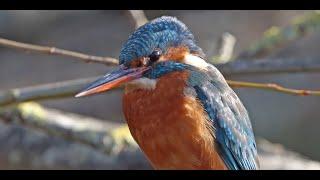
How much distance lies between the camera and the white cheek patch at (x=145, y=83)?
2890mm

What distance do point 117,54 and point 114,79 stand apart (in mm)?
5560

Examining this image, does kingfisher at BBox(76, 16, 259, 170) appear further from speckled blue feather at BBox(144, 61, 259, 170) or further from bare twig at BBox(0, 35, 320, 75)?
bare twig at BBox(0, 35, 320, 75)

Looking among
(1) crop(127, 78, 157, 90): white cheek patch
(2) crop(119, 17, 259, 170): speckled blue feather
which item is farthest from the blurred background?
(1) crop(127, 78, 157, 90): white cheek patch

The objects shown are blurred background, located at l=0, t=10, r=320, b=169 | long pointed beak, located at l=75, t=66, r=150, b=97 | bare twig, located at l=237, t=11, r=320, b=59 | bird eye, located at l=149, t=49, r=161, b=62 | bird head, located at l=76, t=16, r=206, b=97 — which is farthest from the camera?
blurred background, located at l=0, t=10, r=320, b=169

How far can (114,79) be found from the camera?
8.80 ft

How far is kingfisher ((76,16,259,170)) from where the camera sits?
111 inches

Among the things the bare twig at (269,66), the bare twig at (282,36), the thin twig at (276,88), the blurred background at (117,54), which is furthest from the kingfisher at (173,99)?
the blurred background at (117,54)

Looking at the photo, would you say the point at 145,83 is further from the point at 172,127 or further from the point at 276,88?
the point at 276,88

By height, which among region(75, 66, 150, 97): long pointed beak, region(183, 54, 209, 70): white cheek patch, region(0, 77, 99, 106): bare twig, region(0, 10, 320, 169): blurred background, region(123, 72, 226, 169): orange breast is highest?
region(183, 54, 209, 70): white cheek patch

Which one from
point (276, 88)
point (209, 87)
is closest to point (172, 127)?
point (209, 87)

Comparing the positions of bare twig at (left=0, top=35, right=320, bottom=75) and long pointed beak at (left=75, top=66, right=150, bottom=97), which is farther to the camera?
bare twig at (left=0, top=35, right=320, bottom=75)

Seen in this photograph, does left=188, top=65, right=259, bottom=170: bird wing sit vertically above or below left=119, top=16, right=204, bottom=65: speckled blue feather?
below

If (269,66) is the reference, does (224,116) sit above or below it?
below
